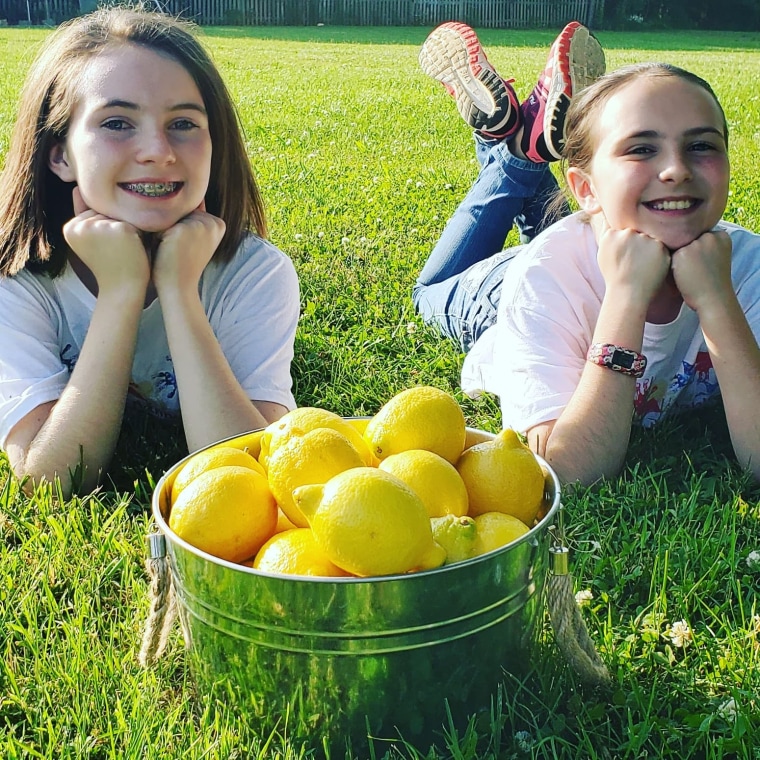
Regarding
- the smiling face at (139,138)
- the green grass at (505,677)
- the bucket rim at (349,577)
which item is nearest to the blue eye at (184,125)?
the smiling face at (139,138)

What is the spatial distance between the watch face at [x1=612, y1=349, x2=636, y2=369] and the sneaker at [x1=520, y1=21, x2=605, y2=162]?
131 centimetres

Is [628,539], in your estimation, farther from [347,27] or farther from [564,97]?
[347,27]

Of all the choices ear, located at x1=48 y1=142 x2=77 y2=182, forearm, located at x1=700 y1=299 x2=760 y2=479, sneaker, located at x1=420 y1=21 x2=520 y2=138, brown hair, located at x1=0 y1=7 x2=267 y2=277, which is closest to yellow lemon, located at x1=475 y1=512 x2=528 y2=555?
forearm, located at x1=700 y1=299 x2=760 y2=479

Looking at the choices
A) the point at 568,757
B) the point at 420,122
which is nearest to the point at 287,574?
the point at 568,757

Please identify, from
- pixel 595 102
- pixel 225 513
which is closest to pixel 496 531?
pixel 225 513

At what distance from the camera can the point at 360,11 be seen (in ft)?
111

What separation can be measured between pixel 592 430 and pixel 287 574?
134 centimetres

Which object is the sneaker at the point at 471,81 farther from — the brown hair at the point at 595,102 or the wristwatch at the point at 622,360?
the wristwatch at the point at 622,360

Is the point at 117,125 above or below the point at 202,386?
above

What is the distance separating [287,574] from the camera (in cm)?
149

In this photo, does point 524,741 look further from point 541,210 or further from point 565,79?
point 541,210

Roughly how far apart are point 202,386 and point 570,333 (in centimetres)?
111

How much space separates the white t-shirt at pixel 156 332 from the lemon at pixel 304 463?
115cm

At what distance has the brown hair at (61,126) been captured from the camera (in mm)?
2867
